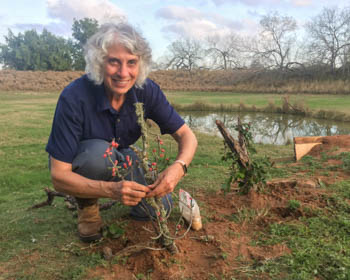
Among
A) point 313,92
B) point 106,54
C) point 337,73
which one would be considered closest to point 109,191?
point 106,54

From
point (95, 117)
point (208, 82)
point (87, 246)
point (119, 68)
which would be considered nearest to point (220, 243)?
point (87, 246)

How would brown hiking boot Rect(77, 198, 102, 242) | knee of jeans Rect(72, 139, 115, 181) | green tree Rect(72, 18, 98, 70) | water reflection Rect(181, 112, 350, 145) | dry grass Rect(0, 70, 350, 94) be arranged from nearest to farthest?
knee of jeans Rect(72, 139, 115, 181) < brown hiking boot Rect(77, 198, 102, 242) < water reflection Rect(181, 112, 350, 145) < dry grass Rect(0, 70, 350, 94) < green tree Rect(72, 18, 98, 70)

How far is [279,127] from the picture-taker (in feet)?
39.2

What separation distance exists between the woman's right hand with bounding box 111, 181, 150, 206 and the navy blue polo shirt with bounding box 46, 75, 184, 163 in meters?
0.52

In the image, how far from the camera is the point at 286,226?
2.57 m

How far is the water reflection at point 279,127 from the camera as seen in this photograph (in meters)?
10.2

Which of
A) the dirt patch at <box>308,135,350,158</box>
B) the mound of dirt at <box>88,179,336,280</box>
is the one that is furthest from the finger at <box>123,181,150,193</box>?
the dirt patch at <box>308,135,350,158</box>

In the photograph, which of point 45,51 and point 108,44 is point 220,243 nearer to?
point 108,44

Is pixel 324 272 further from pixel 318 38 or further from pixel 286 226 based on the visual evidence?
pixel 318 38

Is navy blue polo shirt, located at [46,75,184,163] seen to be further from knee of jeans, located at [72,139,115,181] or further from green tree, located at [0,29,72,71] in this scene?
green tree, located at [0,29,72,71]

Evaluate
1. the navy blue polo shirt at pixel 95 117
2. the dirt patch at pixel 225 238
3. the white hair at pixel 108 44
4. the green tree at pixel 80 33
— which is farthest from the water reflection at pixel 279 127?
the green tree at pixel 80 33

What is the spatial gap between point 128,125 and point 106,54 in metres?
0.61

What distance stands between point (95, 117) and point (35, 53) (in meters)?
44.3

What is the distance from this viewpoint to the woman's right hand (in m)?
1.88
